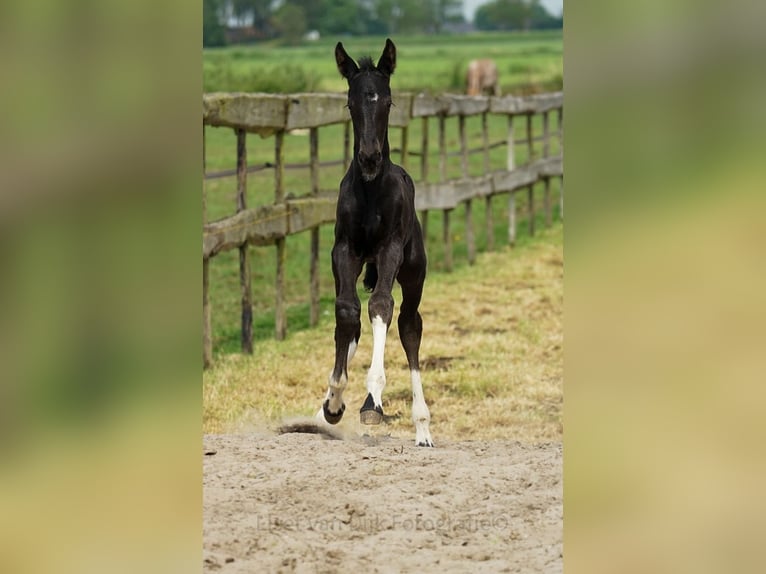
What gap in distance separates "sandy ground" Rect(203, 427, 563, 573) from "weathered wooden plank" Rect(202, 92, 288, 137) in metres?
3.18

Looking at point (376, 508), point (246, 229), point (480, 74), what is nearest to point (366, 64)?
point (376, 508)

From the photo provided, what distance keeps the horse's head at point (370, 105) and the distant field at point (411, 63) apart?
14505 mm

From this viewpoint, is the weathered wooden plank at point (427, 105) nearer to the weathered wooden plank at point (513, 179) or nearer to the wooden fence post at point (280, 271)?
the weathered wooden plank at point (513, 179)

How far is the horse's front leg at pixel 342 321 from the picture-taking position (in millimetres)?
4809

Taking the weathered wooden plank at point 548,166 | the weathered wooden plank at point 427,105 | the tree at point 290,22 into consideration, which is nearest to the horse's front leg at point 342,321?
the weathered wooden plank at point 427,105

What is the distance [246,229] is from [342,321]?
350cm

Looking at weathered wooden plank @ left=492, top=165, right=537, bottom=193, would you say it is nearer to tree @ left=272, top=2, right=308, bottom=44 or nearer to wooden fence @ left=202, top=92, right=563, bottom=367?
wooden fence @ left=202, top=92, right=563, bottom=367

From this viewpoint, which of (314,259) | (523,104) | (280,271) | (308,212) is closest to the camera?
(280,271)

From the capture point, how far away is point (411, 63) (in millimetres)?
35969

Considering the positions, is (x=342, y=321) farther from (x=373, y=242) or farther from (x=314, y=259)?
(x=314, y=259)
